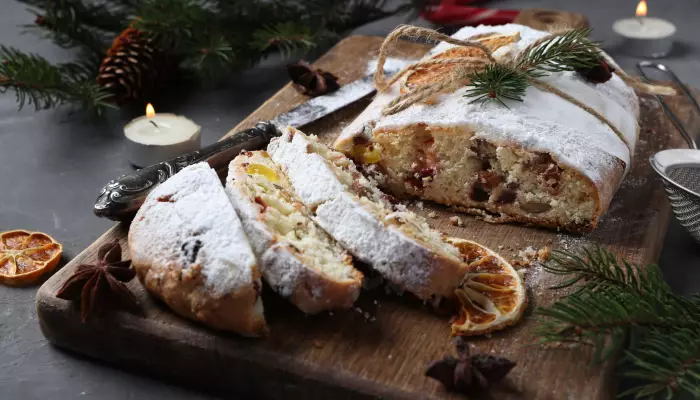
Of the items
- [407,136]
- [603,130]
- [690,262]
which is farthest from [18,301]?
[690,262]

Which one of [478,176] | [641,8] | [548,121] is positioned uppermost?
[548,121]

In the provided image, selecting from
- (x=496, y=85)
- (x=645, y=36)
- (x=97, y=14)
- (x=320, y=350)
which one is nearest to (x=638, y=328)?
(x=320, y=350)

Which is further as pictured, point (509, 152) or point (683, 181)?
point (683, 181)

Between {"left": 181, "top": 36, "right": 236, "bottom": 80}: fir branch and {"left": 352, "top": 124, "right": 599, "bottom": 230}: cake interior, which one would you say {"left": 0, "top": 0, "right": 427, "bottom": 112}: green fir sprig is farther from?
{"left": 352, "top": 124, "right": 599, "bottom": 230}: cake interior

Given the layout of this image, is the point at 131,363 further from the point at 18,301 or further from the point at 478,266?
the point at 478,266

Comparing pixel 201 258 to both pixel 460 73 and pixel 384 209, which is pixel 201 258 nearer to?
pixel 384 209
